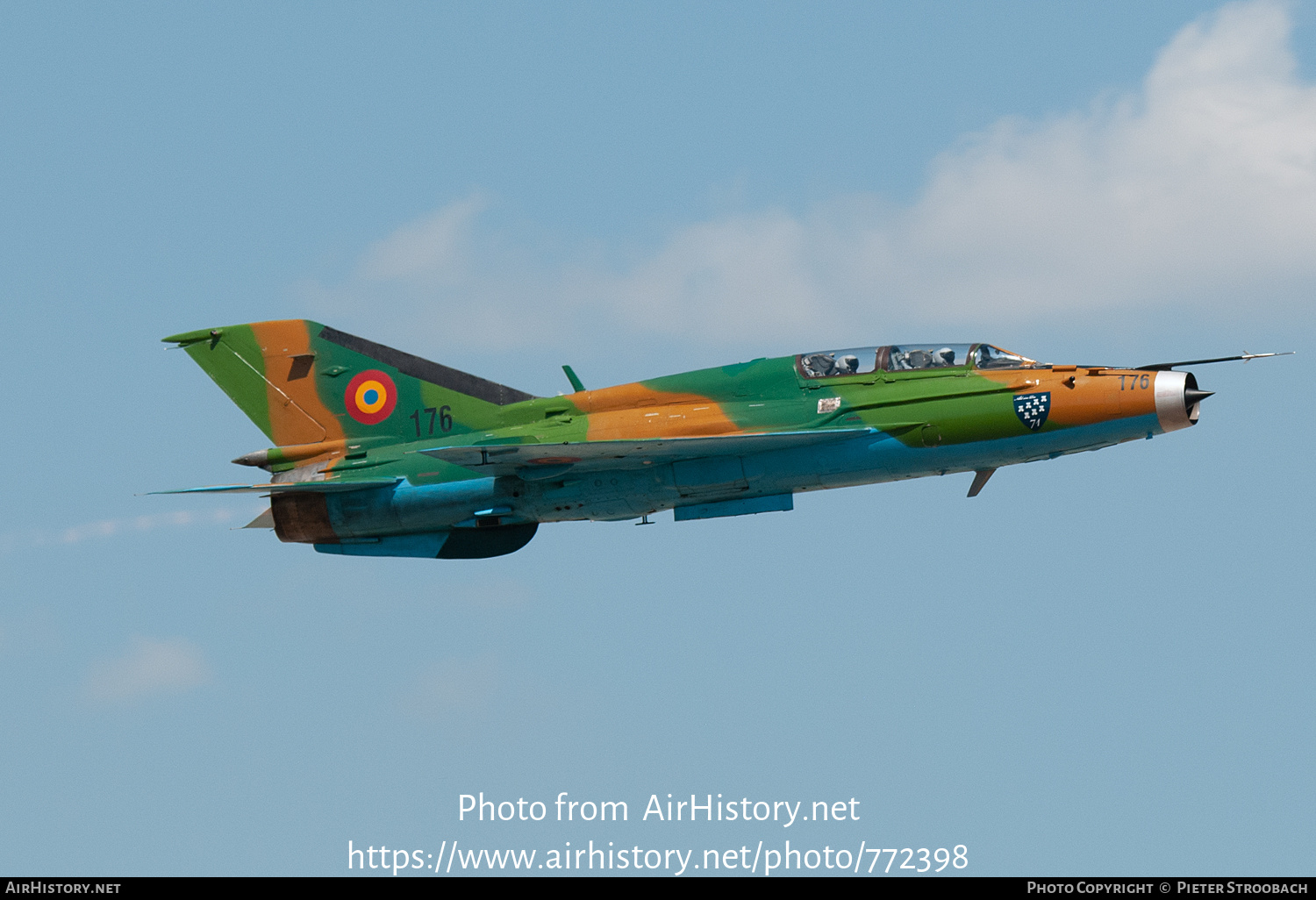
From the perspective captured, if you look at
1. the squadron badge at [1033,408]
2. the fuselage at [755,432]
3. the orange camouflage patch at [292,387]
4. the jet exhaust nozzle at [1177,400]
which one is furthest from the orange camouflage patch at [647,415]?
the jet exhaust nozzle at [1177,400]

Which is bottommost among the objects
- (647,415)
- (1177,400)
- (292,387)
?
(1177,400)

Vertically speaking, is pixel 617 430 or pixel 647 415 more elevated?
pixel 647 415

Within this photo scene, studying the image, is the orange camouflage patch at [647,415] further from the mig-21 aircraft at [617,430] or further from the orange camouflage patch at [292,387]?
the orange camouflage patch at [292,387]

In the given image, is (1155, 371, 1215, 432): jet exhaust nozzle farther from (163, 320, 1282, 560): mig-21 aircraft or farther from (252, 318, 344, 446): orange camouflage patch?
(252, 318, 344, 446): orange camouflage patch

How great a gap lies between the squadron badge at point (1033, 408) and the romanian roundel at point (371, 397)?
10385mm

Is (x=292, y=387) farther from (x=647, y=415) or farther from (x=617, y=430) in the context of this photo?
(x=647, y=415)

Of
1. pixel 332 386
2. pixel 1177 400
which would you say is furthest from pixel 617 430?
pixel 1177 400

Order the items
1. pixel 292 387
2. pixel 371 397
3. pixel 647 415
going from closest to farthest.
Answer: pixel 647 415, pixel 371 397, pixel 292 387

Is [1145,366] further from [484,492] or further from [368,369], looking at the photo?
[368,369]

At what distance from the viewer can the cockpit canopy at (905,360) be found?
26.3 m

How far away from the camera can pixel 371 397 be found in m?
30.1

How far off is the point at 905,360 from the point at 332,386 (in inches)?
388

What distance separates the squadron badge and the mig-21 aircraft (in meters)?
0.02

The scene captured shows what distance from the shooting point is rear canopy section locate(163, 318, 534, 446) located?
97.0 feet
